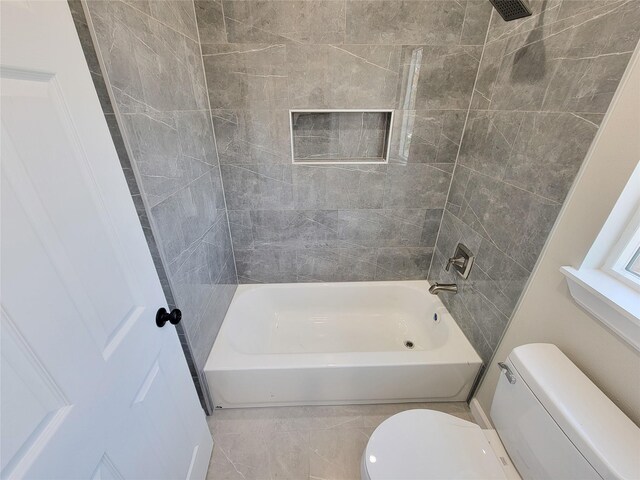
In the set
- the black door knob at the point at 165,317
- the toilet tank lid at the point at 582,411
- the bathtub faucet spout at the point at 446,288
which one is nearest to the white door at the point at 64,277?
the black door knob at the point at 165,317

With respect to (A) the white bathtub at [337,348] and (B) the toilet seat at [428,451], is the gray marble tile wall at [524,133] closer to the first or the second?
(A) the white bathtub at [337,348]

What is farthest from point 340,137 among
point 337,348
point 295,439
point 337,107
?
point 295,439

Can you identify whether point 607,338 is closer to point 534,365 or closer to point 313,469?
point 534,365

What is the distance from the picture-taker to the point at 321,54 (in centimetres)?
141

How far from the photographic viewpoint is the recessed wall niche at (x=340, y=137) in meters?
1.65

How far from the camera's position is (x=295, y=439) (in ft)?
4.55

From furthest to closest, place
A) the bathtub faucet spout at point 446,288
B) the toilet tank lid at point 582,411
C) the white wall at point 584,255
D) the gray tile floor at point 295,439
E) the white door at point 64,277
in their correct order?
the bathtub faucet spout at point 446,288 → the gray tile floor at point 295,439 → the white wall at point 584,255 → the toilet tank lid at point 582,411 → the white door at point 64,277

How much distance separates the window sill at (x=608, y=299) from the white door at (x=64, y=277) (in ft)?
4.24

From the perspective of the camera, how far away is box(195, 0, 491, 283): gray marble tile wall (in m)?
1.35

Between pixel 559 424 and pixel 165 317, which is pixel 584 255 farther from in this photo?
pixel 165 317

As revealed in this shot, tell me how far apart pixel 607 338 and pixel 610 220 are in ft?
1.16

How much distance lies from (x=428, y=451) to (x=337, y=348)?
0.95 meters

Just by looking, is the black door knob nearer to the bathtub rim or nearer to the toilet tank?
the bathtub rim

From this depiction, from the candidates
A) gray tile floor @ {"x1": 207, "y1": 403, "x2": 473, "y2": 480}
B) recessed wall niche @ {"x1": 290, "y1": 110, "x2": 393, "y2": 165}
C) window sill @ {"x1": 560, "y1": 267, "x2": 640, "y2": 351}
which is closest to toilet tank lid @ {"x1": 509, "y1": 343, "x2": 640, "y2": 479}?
window sill @ {"x1": 560, "y1": 267, "x2": 640, "y2": 351}
